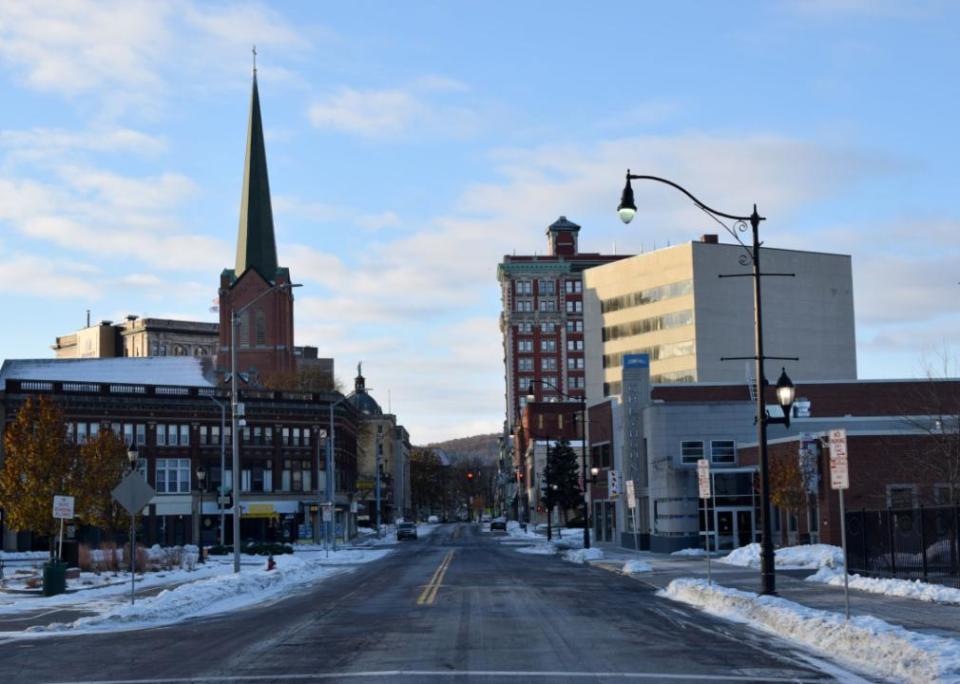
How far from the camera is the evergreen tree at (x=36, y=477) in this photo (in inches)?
1796

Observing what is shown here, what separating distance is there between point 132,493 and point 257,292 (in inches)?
3676

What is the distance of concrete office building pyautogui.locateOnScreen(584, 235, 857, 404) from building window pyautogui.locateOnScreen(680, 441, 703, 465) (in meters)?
48.1

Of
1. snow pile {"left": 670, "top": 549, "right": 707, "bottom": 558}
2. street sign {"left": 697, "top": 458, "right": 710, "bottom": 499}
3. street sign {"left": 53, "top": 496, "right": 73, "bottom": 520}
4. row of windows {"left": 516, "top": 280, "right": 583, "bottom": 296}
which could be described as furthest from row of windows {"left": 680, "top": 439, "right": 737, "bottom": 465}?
row of windows {"left": 516, "top": 280, "right": 583, "bottom": 296}

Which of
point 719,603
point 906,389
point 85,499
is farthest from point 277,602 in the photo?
point 906,389

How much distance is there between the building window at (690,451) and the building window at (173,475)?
45.3 m

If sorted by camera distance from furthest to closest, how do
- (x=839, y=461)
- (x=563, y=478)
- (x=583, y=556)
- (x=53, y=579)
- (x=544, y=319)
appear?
(x=544, y=319) → (x=563, y=478) → (x=583, y=556) → (x=53, y=579) → (x=839, y=461)

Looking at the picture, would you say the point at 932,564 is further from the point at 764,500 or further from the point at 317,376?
the point at 317,376

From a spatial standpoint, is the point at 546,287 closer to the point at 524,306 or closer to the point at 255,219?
the point at 524,306

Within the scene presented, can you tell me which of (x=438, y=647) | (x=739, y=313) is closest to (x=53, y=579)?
(x=438, y=647)

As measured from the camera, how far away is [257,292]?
121 meters

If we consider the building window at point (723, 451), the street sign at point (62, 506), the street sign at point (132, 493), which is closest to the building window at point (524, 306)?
the building window at point (723, 451)

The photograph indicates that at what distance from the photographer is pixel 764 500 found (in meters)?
25.2

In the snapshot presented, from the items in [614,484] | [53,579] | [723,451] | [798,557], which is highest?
[723,451]

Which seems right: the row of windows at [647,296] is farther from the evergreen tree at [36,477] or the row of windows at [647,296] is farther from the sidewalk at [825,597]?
the evergreen tree at [36,477]
